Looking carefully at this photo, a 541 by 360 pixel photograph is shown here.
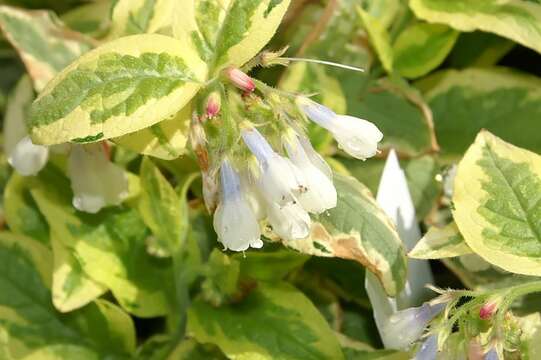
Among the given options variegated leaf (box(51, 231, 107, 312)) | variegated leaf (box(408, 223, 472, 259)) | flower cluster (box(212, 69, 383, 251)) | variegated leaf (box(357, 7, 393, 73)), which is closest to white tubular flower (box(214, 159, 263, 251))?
flower cluster (box(212, 69, 383, 251))

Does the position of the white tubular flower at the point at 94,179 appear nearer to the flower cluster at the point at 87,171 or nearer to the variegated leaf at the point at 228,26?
the flower cluster at the point at 87,171

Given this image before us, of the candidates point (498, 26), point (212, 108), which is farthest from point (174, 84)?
point (498, 26)

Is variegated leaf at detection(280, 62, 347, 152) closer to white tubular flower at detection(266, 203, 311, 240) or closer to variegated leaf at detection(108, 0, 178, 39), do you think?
variegated leaf at detection(108, 0, 178, 39)

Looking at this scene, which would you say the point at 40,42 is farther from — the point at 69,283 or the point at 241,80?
the point at 241,80

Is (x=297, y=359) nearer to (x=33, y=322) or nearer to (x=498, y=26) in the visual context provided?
(x=33, y=322)

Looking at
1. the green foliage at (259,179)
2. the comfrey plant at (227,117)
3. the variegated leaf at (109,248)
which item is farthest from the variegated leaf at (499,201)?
the variegated leaf at (109,248)

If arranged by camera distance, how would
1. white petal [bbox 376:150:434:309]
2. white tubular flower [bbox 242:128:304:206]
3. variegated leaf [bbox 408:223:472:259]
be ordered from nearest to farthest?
white tubular flower [bbox 242:128:304:206], variegated leaf [bbox 408:223:472:259], white petal [bbox 376:150:434:309]

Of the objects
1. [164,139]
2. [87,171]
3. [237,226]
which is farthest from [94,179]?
[237,226]
